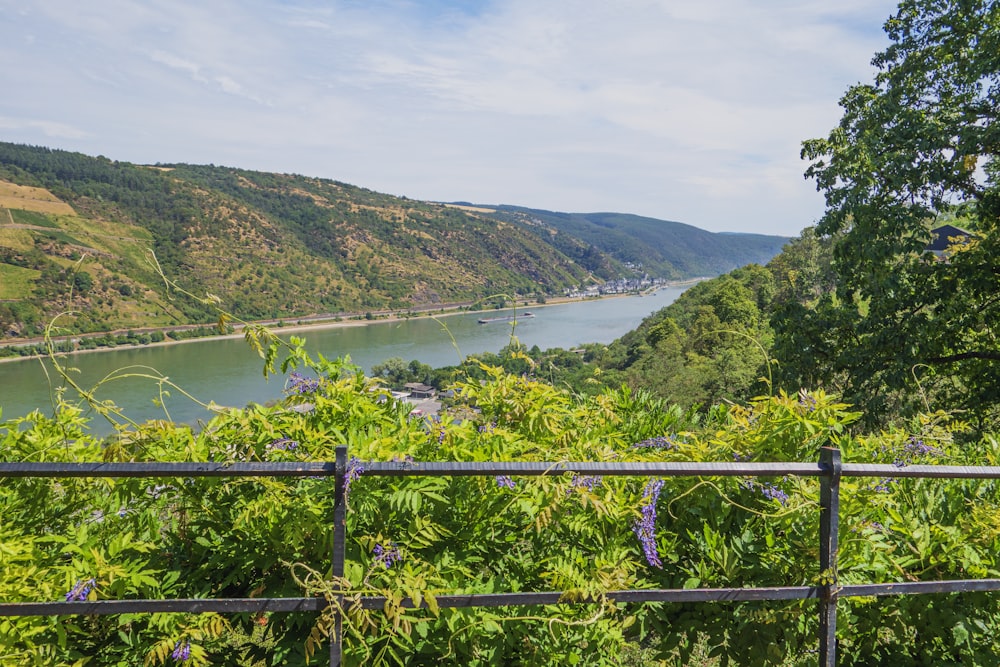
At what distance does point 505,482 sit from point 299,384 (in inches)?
29.8

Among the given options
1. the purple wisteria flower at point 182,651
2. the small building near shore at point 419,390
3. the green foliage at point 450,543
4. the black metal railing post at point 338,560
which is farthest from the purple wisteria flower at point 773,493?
the purple wisteria flower at point 182,651

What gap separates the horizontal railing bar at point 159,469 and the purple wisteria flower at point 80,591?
0.30m

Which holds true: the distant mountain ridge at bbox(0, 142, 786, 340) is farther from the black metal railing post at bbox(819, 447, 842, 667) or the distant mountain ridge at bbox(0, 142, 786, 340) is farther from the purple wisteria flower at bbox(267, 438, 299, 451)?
the black metal railing post at bbox(819, 447, 842, 667)

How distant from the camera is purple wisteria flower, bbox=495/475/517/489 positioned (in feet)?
5.41

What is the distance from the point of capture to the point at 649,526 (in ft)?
5.57

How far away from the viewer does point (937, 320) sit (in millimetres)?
8812

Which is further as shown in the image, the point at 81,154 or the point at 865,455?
the point at 81,154

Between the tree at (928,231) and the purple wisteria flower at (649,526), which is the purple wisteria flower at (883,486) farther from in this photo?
the tree at (928,231)

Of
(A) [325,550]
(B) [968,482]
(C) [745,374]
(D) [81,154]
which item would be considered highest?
(D) [81,154]

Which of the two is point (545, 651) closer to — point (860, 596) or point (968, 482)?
point (860, 596)

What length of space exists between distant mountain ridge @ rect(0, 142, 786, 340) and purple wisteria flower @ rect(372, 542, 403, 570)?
168 feet

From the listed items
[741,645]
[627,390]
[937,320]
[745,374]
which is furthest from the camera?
[745,374]

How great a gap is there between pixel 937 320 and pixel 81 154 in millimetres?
157846

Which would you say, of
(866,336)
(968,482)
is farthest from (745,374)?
(968,482)
